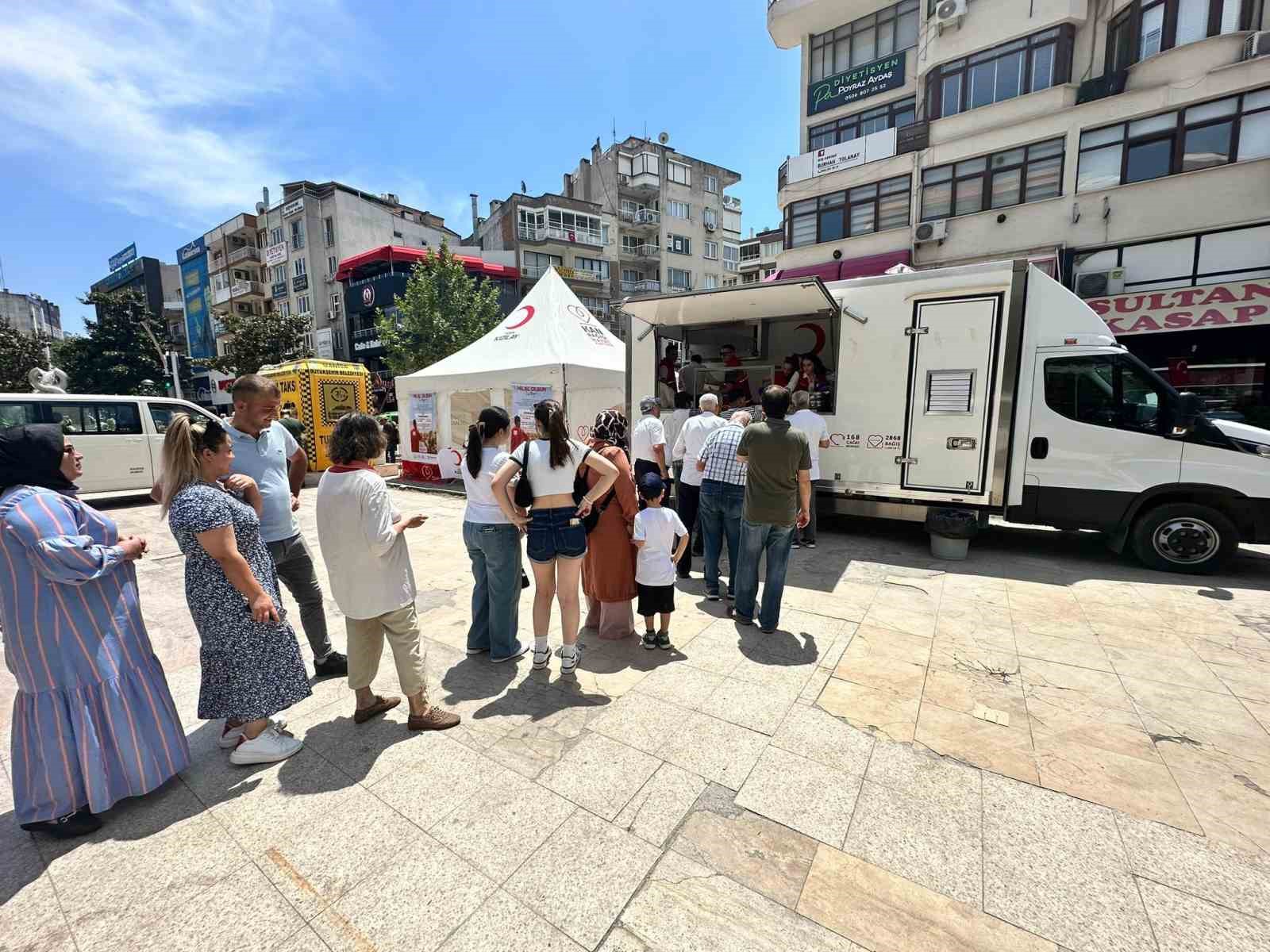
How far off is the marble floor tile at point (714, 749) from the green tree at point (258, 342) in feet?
99.4

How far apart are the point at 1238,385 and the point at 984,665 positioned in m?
15.6

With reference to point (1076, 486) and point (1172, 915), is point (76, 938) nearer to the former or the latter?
point (1172, 915)

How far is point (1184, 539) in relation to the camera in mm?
5332

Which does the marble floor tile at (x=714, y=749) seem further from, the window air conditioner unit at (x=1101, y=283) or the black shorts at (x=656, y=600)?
the window air conditioner unit at (x=1101, y=283)

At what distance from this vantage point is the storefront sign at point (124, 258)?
163ft

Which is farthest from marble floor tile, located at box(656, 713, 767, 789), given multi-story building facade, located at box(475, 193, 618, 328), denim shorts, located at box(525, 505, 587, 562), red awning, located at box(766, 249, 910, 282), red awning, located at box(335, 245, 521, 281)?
multi-story building facade, located at box(475, 193, 618, 328)

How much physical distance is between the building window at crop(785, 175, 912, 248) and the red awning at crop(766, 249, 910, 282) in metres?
0.84

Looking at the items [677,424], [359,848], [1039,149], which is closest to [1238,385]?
[1039,149]

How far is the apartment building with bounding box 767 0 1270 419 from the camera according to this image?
1228cm

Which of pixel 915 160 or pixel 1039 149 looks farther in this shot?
pixel 915 160

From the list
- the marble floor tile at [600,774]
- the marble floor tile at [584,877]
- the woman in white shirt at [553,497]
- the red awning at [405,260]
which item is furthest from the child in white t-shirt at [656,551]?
the red awning at [405,260]

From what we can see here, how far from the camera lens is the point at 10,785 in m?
2.60

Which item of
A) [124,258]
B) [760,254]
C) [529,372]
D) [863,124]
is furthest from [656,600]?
[124,258]

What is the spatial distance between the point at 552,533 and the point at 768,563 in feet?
5.78
